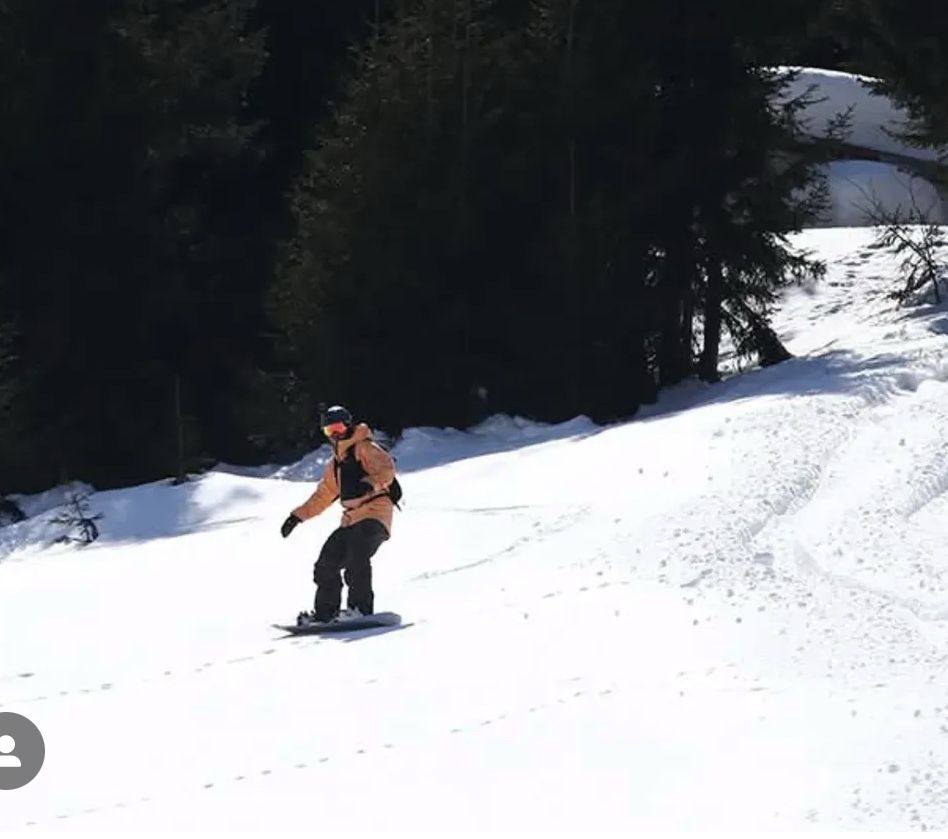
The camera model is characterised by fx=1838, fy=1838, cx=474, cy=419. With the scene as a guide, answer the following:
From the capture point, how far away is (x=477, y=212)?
24.2 metres

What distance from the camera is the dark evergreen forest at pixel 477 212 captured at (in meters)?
24.2

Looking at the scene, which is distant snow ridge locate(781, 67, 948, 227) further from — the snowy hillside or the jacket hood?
the jacket hood

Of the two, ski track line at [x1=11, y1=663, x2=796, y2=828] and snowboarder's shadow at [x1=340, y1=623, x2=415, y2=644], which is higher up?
snowboarder's shadow at [x1=340, y1=623, x2=415, y2=644]

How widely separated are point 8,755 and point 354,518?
3.68 metres

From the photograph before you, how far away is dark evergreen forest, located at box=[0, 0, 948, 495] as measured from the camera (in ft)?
79.4

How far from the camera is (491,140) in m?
24.6

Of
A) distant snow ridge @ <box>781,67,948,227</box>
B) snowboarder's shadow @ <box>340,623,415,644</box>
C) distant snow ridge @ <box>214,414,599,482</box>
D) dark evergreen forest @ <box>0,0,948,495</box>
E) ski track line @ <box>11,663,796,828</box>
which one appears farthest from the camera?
distant snow ridge @ <box>781,67,948,227</box>

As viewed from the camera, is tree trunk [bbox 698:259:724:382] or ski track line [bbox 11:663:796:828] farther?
tree trunk [bbox 698:259:724:382]

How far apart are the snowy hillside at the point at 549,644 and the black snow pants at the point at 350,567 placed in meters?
0.39

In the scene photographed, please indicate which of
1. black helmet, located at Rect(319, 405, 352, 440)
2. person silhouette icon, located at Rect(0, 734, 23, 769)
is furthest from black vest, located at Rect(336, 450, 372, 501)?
person silhouette icon, located at Rect(0, 734, 23, 769)

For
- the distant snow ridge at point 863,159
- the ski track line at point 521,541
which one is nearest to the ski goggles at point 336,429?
the ski track line at point 521,541

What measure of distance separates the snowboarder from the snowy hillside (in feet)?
1.37

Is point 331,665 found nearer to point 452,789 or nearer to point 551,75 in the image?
point 452,789

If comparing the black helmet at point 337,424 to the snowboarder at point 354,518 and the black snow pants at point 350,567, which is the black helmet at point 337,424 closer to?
the snowboarder at point 354,518
